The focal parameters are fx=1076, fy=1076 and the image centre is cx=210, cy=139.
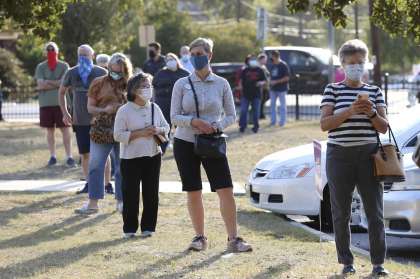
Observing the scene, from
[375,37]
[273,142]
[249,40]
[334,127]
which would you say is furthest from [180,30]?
[334,127]

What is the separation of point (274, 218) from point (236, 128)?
40.7 ft

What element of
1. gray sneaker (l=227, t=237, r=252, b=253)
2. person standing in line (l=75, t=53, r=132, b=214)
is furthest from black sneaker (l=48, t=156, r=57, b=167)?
gray sneaker (l=227, t=237, r=252, b=253)

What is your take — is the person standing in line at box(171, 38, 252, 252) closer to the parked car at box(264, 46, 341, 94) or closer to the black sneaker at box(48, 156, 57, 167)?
the black sneaker at box(48, 156, 57, 167)

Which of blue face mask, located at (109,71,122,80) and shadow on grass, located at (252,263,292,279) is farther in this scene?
blue face mask, located at (109,71,122,80)

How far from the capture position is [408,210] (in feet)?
32.5

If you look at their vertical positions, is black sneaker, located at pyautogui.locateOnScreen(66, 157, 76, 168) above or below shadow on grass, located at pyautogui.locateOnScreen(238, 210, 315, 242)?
above

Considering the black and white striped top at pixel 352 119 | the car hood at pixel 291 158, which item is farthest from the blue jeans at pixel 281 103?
the black and white striped top at pixel 352 119

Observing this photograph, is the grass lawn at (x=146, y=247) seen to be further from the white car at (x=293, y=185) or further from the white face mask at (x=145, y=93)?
the white face mask at (x=145, y=93)

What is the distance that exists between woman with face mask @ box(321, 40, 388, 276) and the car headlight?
11.5 ft

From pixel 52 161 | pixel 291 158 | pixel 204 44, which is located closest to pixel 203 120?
pixel 204 44

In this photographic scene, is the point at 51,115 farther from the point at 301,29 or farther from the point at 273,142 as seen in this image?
the point at 301,29

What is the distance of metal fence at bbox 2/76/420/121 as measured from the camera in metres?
29.6

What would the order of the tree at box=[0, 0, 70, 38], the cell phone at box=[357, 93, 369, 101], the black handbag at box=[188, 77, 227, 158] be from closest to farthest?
the cell phone at box=[357, 93, 369, 101] < the tree at box=[0, 0, 70, 38] < the black handbag at box=[188, 77, 227, 158]

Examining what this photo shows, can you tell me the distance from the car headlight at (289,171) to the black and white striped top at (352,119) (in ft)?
11.9
